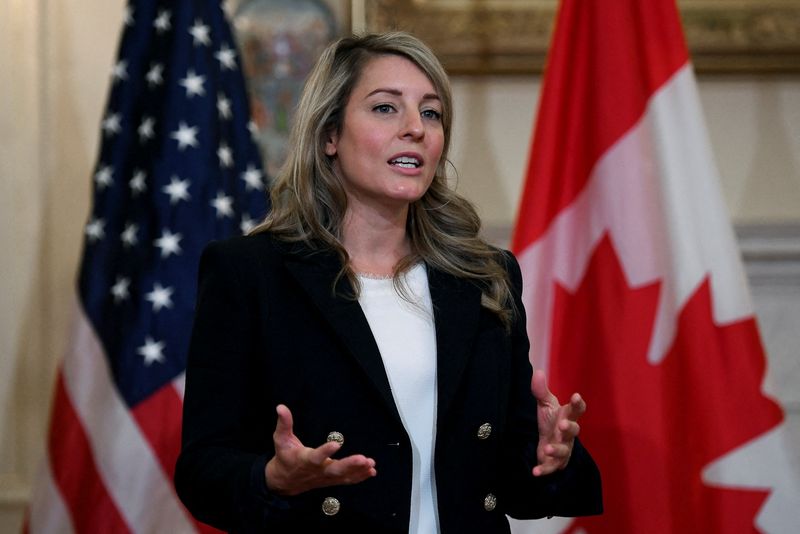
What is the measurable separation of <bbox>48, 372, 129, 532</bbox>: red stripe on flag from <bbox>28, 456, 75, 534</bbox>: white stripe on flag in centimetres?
2

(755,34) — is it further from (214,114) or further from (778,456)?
(214,114)

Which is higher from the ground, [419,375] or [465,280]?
[465,280]

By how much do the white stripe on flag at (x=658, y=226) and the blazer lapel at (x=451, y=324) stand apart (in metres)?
0.92

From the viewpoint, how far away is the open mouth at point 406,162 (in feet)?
5.50

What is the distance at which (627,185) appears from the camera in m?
2.57

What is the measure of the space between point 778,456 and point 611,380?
412 mm

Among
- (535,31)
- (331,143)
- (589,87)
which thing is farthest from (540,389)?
(535,31)

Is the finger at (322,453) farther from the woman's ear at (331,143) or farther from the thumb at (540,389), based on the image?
the woman's ear at (331,143)

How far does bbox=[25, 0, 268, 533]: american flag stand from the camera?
262 cm

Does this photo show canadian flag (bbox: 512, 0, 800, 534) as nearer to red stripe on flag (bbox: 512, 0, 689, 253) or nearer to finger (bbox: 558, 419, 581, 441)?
red stripe on flag (bbox: 512, 0, 689, 253)

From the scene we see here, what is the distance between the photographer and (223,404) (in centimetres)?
150

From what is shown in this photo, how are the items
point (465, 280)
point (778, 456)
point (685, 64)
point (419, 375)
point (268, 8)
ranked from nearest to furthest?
point (419, 375) < point (465, 280) < point (778, 456) < point (685, 64) < point (268, 8)

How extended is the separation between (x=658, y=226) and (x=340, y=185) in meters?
1.08

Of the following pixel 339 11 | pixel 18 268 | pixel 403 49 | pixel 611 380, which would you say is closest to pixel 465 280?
pixel 403 49
